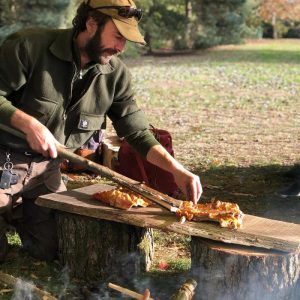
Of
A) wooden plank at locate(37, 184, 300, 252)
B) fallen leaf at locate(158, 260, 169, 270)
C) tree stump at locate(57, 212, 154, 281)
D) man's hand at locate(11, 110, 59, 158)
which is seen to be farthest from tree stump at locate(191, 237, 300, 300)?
man's hand at locate(11, 110, 59, 158)

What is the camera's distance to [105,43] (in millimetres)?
3959

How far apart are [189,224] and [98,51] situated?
1.26 m

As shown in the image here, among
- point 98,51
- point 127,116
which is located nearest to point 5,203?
point 127,116

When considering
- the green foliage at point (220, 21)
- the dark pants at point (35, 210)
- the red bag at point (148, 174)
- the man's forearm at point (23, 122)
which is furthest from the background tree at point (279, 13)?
the man's forearm at point (23, 122)

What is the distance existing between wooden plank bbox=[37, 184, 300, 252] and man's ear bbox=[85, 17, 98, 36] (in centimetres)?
114

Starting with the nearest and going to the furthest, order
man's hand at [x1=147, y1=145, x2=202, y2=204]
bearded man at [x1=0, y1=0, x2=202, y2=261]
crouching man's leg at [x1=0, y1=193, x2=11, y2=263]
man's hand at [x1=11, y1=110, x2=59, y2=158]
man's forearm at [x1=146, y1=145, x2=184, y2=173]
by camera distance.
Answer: man's hand at [x1=11, y1=110, x2=59, y2=158] → bearded man at [x1=0, y1=0, x2=202, y2=261] → man's hand at [x1=147, y1=145, x2=202, y2=204] → man's forearm at [x1=146, y1=145, x2=184, y2=173] → crouching man's leg at [x1=0, y1=193, x2=11, y2=263]

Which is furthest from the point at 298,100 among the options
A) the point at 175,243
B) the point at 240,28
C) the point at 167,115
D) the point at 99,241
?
the point at 240,28

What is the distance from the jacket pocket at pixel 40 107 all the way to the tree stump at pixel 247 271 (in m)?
1.32

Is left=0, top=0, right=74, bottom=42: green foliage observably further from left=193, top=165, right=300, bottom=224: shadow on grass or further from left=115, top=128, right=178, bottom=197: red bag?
left=115, top=128, right=178, bottom=197: red bag

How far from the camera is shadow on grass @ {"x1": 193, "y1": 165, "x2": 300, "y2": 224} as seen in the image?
5.90m

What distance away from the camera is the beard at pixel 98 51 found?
3.97 metres

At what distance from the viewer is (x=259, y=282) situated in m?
3.56

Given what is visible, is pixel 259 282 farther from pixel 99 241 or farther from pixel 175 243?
pixel 175 243

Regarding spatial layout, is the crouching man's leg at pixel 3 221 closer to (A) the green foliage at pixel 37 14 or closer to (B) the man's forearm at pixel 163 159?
(B) the man's forearm at pixel 163 159
